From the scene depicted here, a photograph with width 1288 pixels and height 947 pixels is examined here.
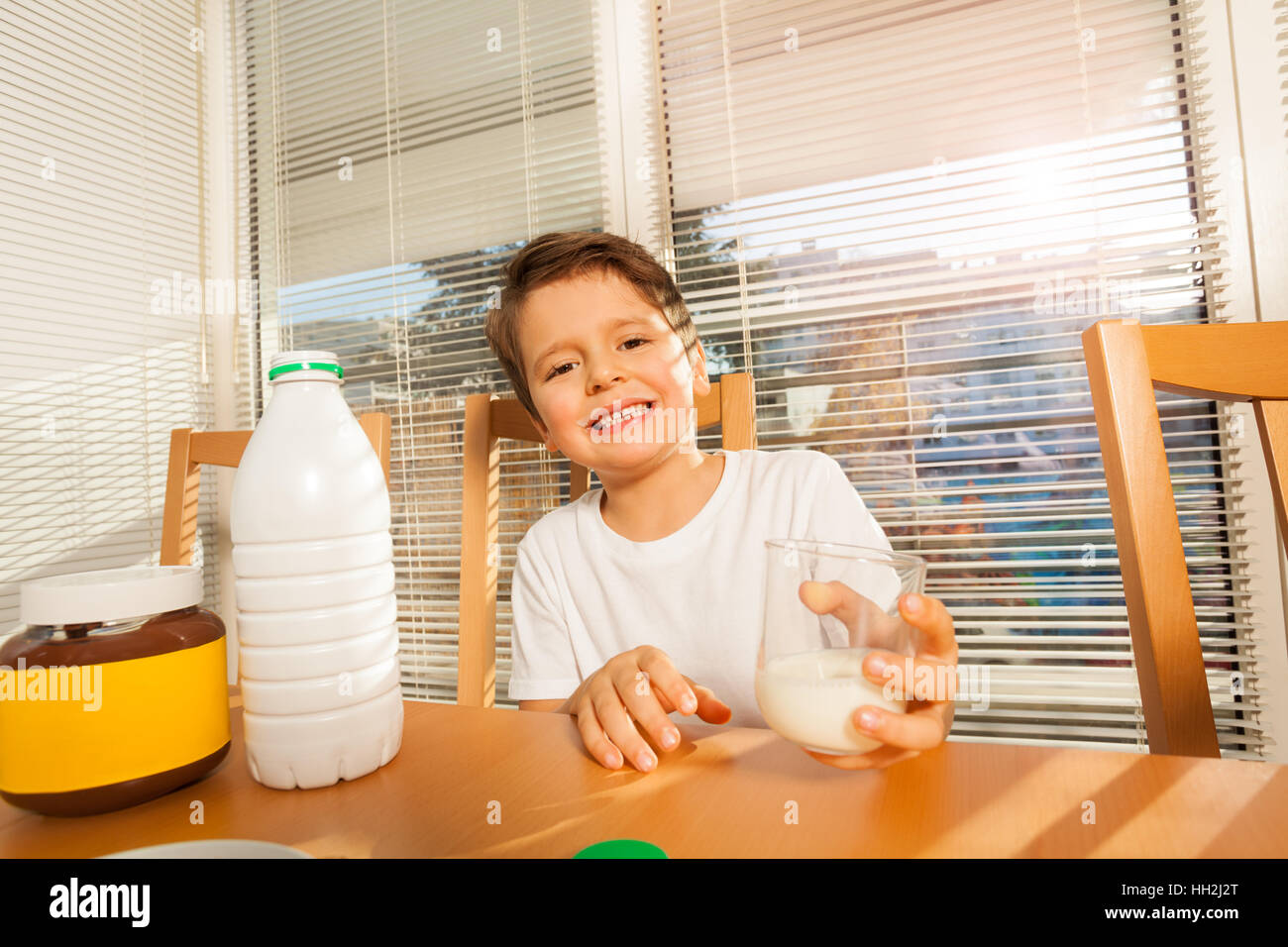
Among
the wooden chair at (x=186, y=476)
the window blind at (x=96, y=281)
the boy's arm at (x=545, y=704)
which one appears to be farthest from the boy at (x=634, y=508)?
the window blind at (x=96, y=281)

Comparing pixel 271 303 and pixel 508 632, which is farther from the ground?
pixel 271 303

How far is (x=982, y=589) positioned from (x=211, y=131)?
2.60 metres

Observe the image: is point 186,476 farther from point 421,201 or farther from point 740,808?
point 740,808

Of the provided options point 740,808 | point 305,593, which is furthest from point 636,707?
point 305,593

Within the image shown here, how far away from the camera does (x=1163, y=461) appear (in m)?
0.61

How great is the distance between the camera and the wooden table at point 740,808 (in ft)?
1.11

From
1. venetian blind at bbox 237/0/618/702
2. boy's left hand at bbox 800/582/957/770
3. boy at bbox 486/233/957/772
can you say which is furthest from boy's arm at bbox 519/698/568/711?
venetian blind at bbox 237/0/618/702

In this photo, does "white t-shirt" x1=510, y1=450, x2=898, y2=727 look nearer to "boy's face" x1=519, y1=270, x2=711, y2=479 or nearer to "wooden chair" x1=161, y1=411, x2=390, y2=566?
"boy's face" x1=519, y1=270, x2=711, y2=479

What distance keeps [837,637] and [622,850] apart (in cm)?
16

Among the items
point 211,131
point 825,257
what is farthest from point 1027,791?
point 211,131

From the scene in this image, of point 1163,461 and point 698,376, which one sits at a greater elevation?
point 698,376

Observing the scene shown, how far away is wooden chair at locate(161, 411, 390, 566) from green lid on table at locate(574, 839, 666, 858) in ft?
3.79

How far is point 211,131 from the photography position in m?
2.15
